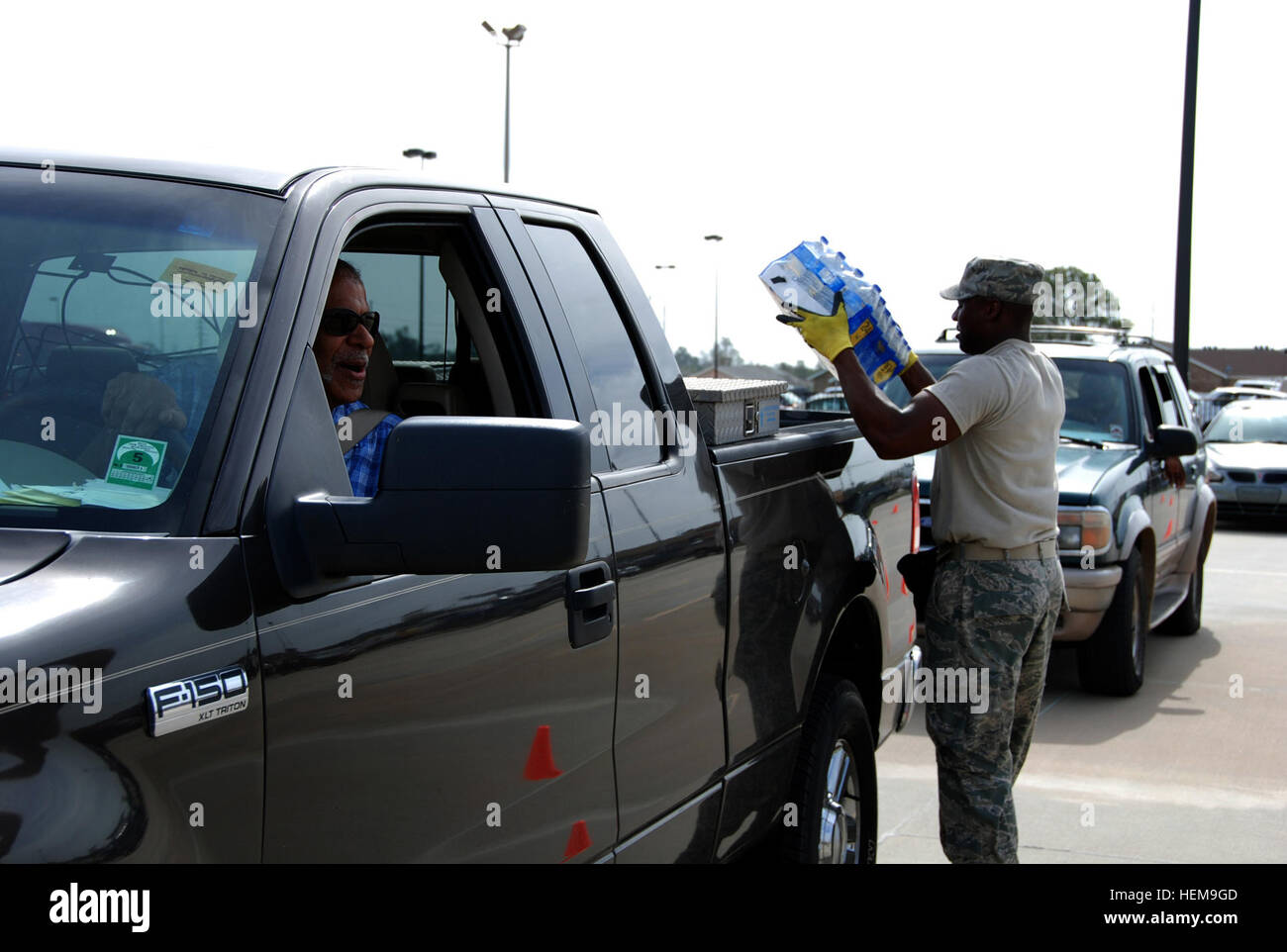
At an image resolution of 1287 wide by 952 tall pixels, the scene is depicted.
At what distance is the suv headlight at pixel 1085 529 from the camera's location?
7.61 meters

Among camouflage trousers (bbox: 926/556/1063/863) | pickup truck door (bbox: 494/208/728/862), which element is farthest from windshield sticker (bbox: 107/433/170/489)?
camouflage trousers (bbox: 926/556/1063/863)

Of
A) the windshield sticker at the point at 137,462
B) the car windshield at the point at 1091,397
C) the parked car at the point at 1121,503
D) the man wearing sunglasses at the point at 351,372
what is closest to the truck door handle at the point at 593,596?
the man wearing sunglasses at the point at 351,372

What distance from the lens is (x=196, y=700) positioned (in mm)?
1731

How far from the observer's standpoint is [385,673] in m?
2.07

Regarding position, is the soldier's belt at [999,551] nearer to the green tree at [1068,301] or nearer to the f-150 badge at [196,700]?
the green tree at [1068,301]

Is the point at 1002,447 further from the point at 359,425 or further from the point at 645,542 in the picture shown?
the point at 359,425

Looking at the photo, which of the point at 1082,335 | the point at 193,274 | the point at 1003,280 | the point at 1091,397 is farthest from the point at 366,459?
the point at 1082,335

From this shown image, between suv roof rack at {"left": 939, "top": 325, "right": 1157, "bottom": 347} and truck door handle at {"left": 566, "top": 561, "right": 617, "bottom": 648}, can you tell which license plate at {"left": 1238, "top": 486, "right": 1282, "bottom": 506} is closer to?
suv roof rack at {"left": 939, "top": 325, "right": 1157, "bottom": 347}

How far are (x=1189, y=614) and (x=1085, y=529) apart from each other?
9.87 ft

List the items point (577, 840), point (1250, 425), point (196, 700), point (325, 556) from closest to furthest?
point (196, 700), point (325, 556), point (577, 840), point (1250, 425)

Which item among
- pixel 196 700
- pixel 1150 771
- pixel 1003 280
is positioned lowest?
pixel 1150 771

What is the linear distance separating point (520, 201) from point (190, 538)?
1.44 metres

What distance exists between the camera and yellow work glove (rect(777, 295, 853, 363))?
406cm

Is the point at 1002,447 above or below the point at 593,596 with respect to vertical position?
above
